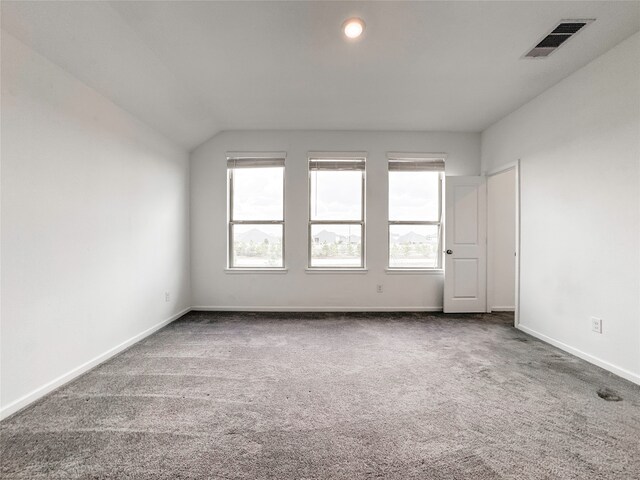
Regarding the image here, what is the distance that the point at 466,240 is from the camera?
410 cm

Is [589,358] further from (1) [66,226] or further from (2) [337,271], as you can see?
(1) [66,226]

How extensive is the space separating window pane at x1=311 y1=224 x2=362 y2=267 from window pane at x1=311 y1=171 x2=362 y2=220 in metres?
0.18

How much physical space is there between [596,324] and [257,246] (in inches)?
160

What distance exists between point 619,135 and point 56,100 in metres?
4.68

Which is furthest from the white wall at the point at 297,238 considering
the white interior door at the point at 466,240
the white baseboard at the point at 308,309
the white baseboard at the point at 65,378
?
the white baseboard at the point at 65,378

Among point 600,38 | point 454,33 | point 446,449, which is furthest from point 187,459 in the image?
point 600,38

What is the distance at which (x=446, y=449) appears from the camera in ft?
4.80

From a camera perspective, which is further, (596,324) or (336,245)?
(336,245)

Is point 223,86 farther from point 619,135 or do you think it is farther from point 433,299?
point 433,299

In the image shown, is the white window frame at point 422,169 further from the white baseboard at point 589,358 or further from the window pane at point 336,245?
the white baseboard at point 589,358

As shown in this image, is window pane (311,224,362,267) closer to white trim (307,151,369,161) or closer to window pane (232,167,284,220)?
window pane (232,167,284,220)

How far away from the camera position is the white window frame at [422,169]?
4.19 metres

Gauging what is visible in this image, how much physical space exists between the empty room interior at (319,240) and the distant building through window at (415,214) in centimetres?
4

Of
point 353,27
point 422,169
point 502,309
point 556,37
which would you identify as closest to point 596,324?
point 502,309
